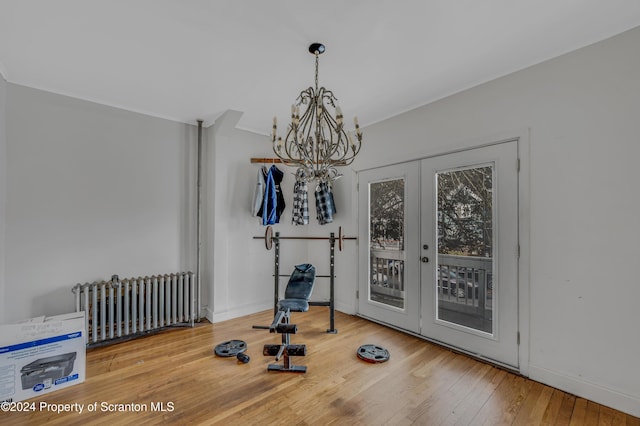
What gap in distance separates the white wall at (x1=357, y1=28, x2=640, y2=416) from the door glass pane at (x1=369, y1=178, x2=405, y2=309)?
1251 millimetres

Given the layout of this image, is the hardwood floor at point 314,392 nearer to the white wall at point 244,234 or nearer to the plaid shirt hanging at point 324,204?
the white wall at point 244,234

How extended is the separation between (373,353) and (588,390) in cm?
157

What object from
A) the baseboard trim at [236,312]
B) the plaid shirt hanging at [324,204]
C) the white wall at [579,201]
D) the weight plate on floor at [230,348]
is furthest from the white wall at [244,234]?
the white wall at [579,201]

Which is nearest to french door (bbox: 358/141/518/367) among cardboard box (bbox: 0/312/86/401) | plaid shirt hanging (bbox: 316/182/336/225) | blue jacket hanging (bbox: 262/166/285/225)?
plaid shirt hanging (bbox: 316/182/336/225)

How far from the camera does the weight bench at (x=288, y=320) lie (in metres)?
2.36

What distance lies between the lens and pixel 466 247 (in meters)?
2.68

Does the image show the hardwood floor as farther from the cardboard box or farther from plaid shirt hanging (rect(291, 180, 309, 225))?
plaid shirt hanging (rect(291, 180, 309, 225))

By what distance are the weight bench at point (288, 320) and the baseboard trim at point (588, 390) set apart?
1.90m

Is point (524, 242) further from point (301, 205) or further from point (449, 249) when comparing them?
point (301, 205)

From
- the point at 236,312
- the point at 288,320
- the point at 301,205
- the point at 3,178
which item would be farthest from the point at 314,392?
the point at 3,178

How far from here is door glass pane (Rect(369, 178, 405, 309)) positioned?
3277 millimetres

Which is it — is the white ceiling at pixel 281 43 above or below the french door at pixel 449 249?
above

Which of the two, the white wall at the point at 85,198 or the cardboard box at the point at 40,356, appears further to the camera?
the white wall at the point at 85,198

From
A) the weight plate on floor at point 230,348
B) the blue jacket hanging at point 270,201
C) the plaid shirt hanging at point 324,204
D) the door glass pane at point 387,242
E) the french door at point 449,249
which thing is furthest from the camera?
the plaid shirt hanging at point 324,204
